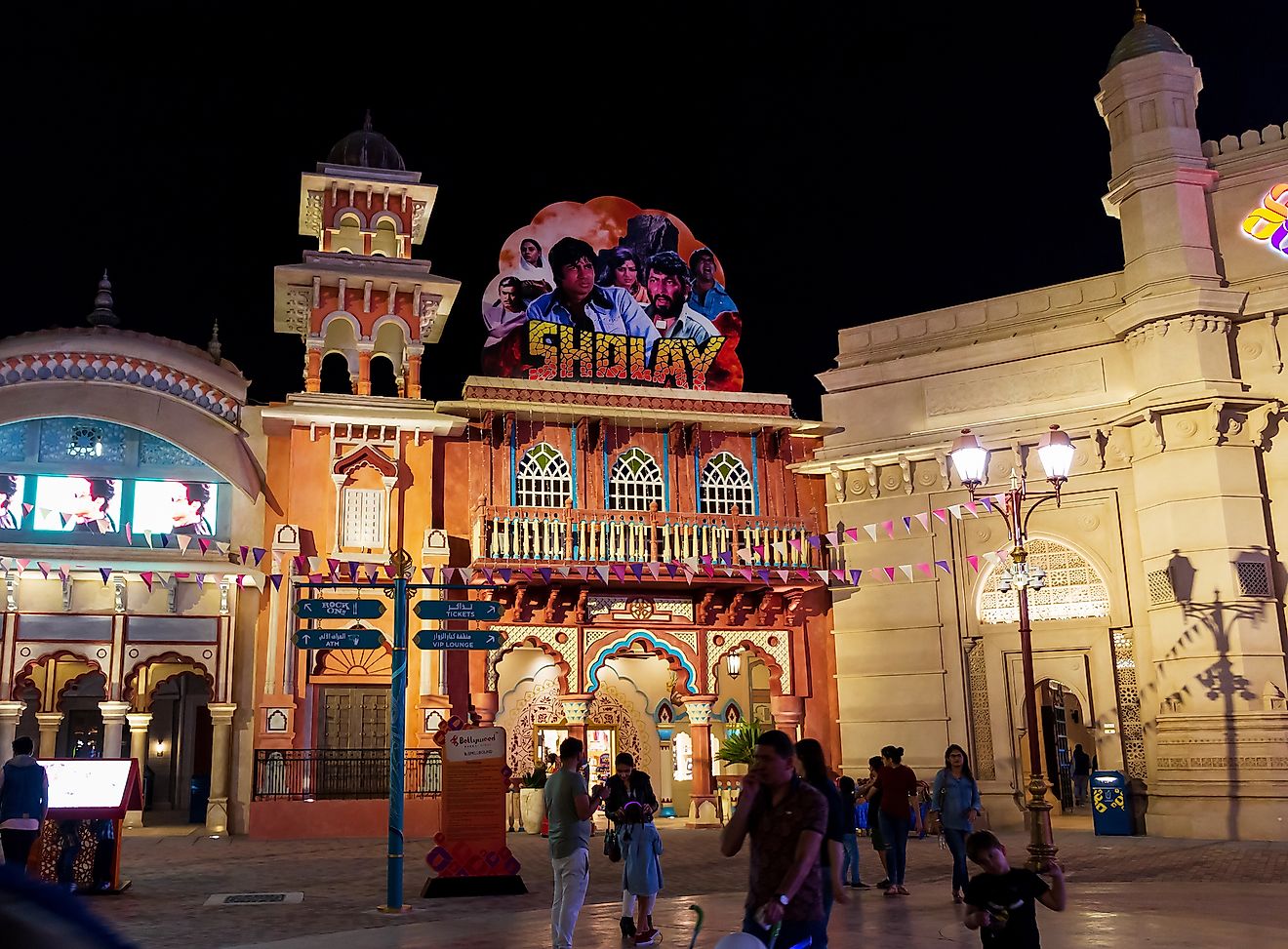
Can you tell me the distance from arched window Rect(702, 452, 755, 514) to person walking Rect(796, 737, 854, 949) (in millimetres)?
17027

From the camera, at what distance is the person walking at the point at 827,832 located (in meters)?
6.23

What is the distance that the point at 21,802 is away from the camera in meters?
11.8

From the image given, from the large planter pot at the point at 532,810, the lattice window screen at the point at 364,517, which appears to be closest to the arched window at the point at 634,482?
the lattice window screen at the point at 364,517

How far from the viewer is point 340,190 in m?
23.9

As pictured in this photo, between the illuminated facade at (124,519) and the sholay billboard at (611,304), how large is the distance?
576 cm

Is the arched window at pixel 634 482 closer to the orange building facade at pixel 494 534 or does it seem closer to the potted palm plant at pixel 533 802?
the orange building facade at pixel 494 534

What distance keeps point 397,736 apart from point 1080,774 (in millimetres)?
17444

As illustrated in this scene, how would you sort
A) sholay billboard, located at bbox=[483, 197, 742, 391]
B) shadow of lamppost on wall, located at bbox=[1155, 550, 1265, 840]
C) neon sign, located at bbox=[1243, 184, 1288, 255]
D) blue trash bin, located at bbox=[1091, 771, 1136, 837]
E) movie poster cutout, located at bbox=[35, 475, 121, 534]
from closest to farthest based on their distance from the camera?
shadow of lamppost on wall, located at bbox=[1155, 550, 1265, 840]
blue trash bin, located at bbox=[1091, 771, 1136, 837]
neon sign, located at bbox=[1243, 184, 1288, 255]
movie poster cutout, located at bbox=[35, 475, 121, 534]
sholay billboard, located at bbox=[483, 197, 742, 391]

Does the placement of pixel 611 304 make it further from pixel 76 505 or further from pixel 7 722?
pixel 7 722

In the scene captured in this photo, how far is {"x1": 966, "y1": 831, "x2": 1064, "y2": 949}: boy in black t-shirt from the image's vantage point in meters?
6.07

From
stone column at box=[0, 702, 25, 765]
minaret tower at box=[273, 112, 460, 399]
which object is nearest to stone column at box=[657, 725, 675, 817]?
minaret tower at box=[273, 112, 460, 399]

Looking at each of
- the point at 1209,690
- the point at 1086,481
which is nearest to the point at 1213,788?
the point at 1209,690

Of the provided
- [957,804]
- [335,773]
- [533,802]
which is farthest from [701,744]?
[957,804]

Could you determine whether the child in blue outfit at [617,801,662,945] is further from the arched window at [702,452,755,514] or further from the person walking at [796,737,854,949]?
the arched window at [702,452,755,514]
